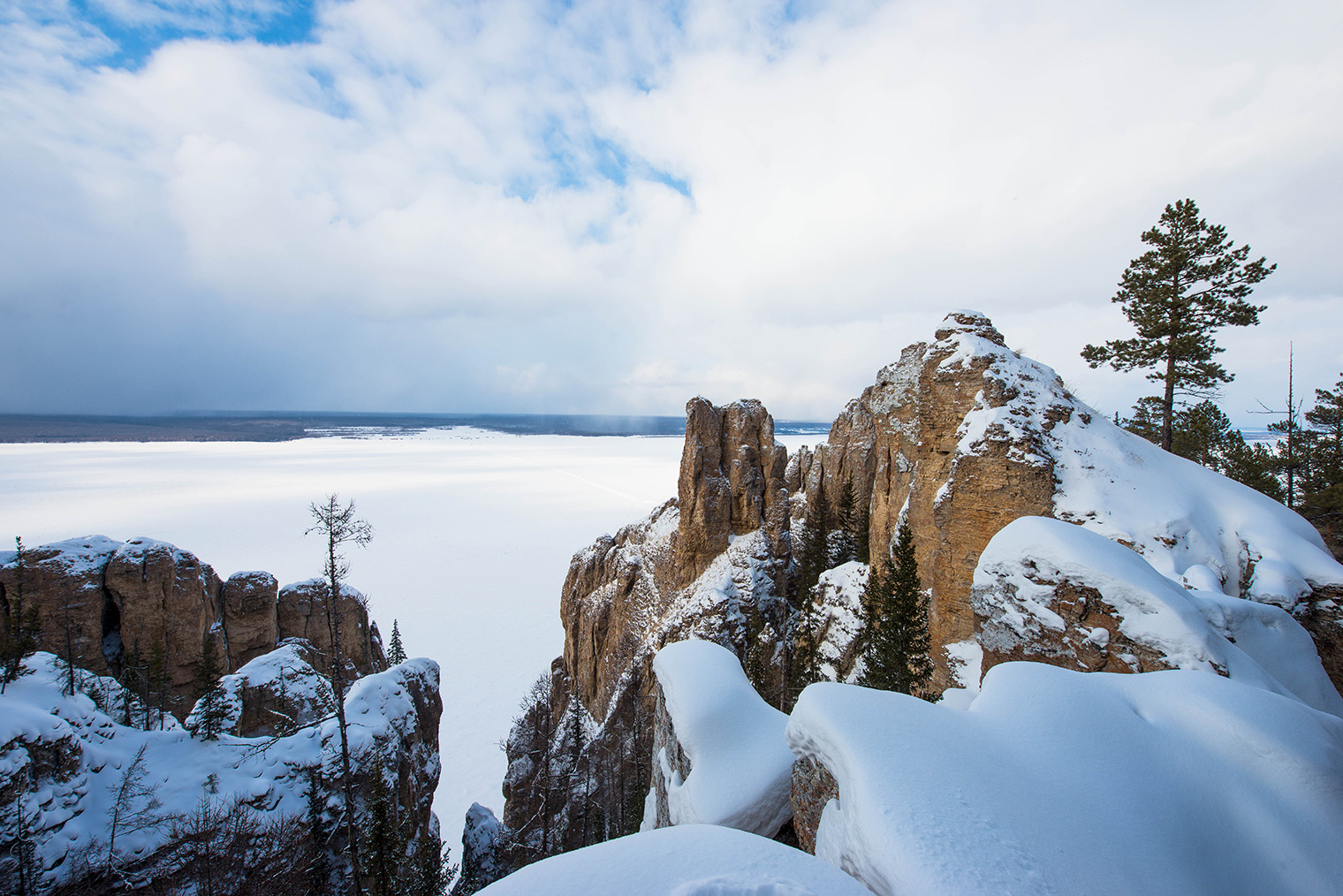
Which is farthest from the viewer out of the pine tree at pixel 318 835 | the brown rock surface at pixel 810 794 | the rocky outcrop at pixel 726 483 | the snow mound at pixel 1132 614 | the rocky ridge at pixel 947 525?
the rocky outcrop at pixel 726 483

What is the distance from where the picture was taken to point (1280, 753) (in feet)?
18.8

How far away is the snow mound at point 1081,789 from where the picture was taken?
4562mm

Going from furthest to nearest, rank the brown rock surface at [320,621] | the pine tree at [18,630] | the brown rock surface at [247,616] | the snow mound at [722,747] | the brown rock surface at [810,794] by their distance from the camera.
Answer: the brown rock surface at [320,621], the brown rock surface at [247,616], the pine tree at [18,630], the snow mound at [722,747], the brown rock surface at [810,794]

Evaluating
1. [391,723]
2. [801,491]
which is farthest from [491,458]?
[391,723]

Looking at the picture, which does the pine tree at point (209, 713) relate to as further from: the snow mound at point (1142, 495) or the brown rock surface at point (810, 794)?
the snow mound at point (1142, 495)

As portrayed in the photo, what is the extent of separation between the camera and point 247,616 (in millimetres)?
28188

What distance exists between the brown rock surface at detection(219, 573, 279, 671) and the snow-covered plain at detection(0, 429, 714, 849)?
17.0 metres

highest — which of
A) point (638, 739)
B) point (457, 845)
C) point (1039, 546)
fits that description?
point (1039, 546)

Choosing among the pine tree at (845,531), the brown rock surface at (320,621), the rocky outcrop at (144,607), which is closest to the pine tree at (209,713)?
the rocky outcrop at (144,607)

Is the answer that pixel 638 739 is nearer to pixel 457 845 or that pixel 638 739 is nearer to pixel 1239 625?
pixel 457 845

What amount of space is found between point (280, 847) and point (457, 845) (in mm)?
23545

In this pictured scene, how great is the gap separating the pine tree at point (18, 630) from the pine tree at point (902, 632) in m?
29.4

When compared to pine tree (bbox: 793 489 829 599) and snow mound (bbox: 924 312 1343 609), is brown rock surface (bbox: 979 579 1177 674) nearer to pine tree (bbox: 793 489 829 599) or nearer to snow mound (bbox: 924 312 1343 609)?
snow mound (bbox: 924 312 1343 609)

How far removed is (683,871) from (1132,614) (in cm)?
1030
